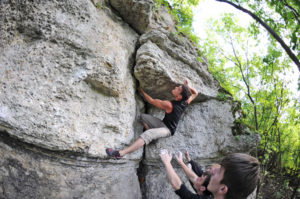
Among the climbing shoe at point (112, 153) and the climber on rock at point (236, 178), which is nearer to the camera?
the climber on rock at point (236, 178)

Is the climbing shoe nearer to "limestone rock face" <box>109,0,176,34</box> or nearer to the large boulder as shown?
the large boulder

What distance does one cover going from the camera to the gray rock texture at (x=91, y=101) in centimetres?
297

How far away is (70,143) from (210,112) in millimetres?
3768

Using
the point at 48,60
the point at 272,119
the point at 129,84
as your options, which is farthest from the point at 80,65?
the point at 272,119

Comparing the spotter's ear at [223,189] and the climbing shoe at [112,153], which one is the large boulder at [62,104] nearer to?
the climbing shoe at [112,153]

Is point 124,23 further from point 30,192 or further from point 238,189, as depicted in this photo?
point 238,189

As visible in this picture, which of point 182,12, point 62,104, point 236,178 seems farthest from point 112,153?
point 182,12

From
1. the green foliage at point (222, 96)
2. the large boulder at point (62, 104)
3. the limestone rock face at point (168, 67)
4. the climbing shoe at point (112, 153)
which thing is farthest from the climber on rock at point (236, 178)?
the green foliage at point (222, 96)

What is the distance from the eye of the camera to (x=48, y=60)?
3.34 m

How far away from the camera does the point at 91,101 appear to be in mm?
3732

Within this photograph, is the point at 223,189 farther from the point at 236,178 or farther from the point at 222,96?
the point at 222,96

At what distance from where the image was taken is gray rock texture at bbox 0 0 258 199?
297 cm

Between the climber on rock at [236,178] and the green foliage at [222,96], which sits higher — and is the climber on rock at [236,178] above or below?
below

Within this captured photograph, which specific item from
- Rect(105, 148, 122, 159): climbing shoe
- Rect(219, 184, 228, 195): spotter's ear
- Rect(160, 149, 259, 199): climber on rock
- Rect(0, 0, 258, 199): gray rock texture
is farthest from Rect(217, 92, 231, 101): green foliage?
Rect(219, 184, 228, 195): spotter's ear
